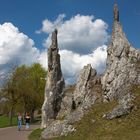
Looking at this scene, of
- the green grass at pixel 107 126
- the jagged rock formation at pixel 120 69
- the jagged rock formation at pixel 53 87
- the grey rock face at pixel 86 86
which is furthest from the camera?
the jagged rock formation at pixel 53 87

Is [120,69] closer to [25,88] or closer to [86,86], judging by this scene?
[86,86]

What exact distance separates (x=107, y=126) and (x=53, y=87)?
60.6 ft

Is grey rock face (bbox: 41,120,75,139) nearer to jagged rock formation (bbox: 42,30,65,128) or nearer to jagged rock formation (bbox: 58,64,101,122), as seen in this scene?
jagged rock formation (bbox: 58,64,101,122)

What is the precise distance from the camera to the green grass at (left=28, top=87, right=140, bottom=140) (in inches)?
1168

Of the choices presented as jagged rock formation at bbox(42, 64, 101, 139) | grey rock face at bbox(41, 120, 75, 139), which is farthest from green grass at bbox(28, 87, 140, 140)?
jagged rock formation at bbox(42, 64, 101, 139)

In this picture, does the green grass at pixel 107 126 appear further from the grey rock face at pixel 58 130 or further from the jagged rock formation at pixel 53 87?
the jagged rock formation at pixel 53 87

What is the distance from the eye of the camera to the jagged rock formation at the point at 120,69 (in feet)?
121

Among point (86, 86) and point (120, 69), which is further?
point (86, 86)

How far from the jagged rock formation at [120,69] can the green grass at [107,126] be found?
125cm

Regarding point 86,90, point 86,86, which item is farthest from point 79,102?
point 86,86

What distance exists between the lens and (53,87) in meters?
49.8

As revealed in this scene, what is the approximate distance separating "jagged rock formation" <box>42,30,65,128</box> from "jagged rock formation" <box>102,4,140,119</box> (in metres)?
10.5

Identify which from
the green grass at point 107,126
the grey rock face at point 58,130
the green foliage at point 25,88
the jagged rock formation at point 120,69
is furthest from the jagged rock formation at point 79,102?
the green foliage at point 25,88

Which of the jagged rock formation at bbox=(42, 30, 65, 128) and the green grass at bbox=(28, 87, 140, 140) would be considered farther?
the jagged rock formation at bbox=(42, 30, 65, 128)
